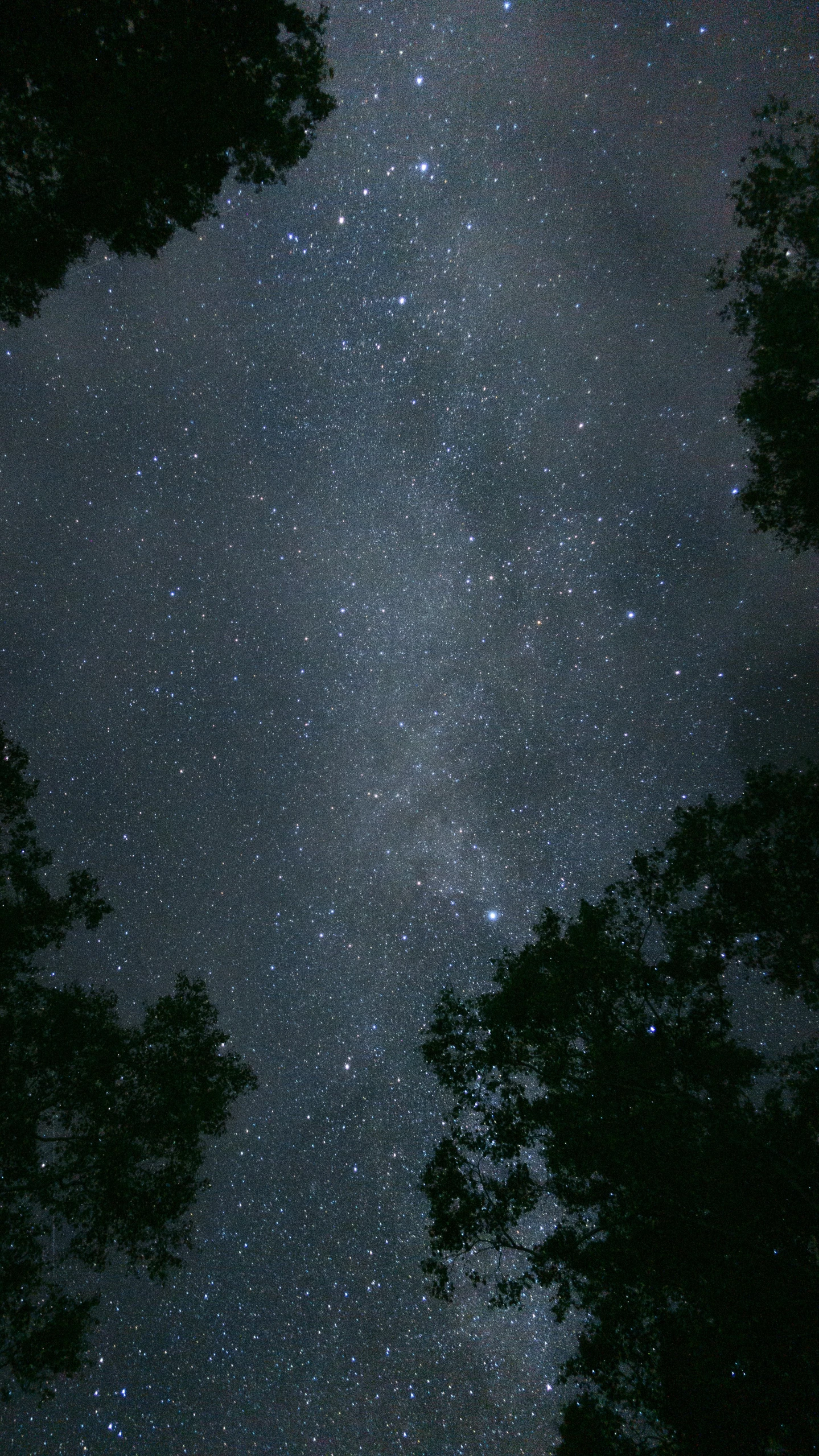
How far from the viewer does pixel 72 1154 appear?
9539 millimetres

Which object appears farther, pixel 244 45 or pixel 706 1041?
pixel 706 1041

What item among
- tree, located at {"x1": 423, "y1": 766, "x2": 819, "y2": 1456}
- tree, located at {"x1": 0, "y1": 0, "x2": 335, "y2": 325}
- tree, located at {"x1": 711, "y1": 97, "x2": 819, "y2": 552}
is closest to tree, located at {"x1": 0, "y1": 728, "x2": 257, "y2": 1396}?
tree, located at {"x1": 423, "y1": 766, "x2": 819, "y2": 1456}

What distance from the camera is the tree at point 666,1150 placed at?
6555 mm

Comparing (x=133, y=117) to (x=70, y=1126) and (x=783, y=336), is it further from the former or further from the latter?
(x=70, y=1126)

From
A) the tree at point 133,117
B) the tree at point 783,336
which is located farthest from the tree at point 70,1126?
the tree at point 783,336

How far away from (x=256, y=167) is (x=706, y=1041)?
13410 mm

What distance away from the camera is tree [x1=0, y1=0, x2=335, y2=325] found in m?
6.46

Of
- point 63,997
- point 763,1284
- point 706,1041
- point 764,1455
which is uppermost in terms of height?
point 63,997

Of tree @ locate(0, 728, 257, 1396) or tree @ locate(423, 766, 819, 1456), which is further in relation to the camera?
tree @ locate(0, 728, 257, 1396)

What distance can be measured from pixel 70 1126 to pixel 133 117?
13.2 m

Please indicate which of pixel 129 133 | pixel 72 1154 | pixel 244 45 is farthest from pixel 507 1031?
pixel 244 45

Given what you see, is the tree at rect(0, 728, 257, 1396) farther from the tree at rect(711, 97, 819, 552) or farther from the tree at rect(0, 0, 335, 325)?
the tree at rect(711, 97, 819, 552)

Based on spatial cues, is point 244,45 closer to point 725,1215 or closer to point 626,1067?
point 626,1067

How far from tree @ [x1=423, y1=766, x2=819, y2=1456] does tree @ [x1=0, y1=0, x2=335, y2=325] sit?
35.2ft
